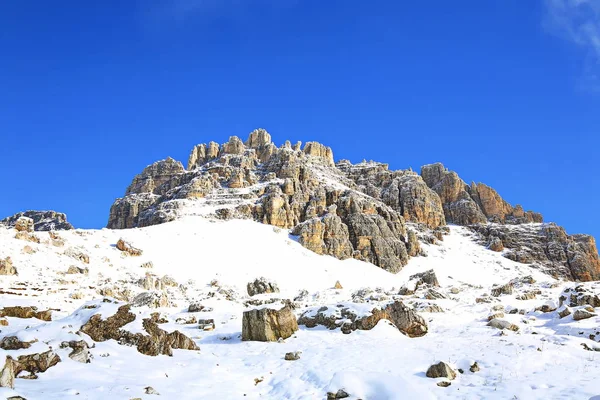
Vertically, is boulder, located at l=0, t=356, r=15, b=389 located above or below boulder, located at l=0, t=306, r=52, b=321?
below

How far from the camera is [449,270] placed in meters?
73.0

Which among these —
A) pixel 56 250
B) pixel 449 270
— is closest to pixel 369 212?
pixel 449 270

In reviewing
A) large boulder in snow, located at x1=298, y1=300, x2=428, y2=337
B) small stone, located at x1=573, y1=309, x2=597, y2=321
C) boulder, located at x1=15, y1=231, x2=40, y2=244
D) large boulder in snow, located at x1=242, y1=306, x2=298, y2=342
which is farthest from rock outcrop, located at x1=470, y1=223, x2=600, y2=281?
boulder, located at x1=15, y1=231, x2=40, y2=244

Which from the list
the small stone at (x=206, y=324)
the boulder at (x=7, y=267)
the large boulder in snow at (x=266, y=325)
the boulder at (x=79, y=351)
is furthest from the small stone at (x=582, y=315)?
the boulder at (x=7, y=267)

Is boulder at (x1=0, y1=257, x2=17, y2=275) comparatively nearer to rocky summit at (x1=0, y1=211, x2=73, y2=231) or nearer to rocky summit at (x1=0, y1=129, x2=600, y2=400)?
rocky summit at (x1=0, y1=129, x2=600, y2=400)

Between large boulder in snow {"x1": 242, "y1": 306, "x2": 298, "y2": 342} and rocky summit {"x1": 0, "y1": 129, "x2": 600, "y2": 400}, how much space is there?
0.20ft

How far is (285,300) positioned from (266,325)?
13245 millimetres

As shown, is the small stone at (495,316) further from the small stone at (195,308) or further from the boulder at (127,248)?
the boulder at (127,248)

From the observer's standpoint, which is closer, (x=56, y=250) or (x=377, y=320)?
(x=377, y=320)

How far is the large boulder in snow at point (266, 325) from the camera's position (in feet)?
55.7

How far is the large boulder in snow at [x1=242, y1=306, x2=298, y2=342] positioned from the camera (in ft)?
55.7

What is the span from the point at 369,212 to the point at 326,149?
173 feet

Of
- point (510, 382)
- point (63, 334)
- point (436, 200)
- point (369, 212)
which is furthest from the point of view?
point (436, 200)

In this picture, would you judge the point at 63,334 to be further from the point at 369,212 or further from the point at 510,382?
the point at 369,212
